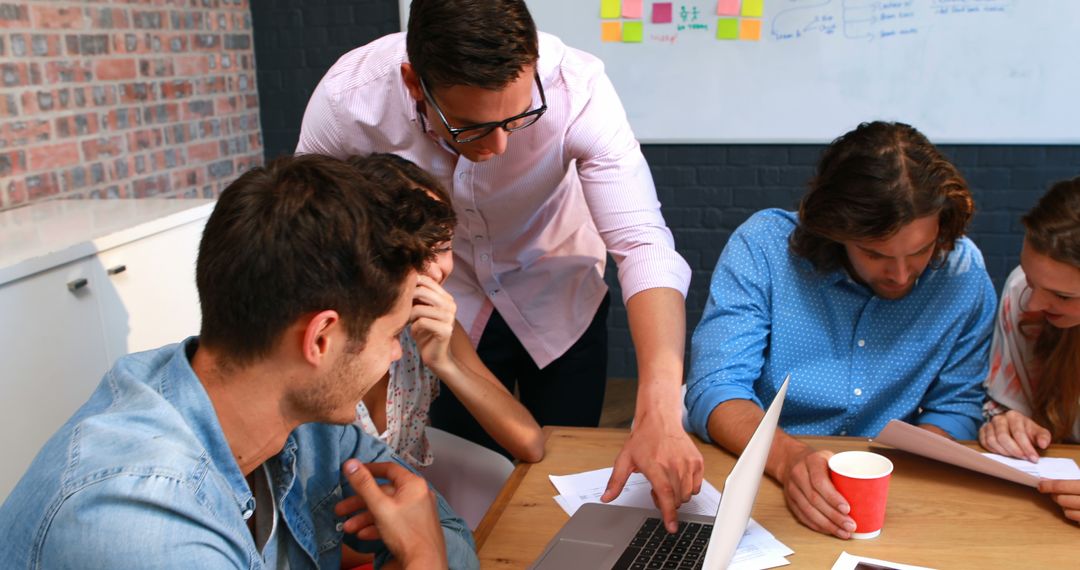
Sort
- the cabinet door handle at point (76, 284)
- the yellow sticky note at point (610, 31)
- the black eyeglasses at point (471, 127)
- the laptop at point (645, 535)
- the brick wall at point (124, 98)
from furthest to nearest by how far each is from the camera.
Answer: the yellow sticky note at point (610, 31)
the brick wall at point (124, 98)
the cabinet door handle at point (76, 284)
the black eyeglasses at point (471, 127)
the laptop at point (645, 535)

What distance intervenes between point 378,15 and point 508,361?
2.07m

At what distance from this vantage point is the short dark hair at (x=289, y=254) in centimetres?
95

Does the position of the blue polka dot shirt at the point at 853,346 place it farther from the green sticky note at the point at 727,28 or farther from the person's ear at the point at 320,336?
the green sticky note at the point at 727,28

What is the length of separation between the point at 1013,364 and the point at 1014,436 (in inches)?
7.3

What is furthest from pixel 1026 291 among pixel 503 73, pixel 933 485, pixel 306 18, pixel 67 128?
pixel 306 18

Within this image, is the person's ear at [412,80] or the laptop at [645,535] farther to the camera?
the person's ear at [412,80]

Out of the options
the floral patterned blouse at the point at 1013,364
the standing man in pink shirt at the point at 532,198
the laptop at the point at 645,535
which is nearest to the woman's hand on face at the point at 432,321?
the standing man in pink shirt at the point at 532,198

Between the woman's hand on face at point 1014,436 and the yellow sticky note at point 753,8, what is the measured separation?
2118mm

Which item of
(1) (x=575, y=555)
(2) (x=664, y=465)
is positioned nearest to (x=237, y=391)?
(1) (x=575, y=555)

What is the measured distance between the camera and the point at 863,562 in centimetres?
118

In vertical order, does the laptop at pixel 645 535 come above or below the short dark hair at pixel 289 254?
below

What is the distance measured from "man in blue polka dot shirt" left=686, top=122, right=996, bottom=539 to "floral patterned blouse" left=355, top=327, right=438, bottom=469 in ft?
1.56

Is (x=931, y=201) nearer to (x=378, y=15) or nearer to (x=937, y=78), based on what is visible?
(x=937, y=78)

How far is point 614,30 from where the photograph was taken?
3.44m
